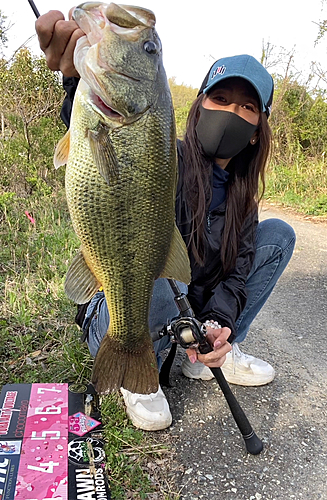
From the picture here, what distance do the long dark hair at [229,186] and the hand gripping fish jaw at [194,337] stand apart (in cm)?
39

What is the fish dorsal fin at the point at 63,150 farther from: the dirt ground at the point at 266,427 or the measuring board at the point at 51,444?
the dirt ground at the point at 266,427

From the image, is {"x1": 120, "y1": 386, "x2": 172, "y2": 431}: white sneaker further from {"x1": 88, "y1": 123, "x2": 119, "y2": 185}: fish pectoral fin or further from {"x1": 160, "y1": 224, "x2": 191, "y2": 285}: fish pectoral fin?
{"x1": 88, "y1": 123, "x2": 119, "y2": 185}: fish pectoral fin

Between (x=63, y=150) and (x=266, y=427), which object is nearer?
(x=63, y=150)

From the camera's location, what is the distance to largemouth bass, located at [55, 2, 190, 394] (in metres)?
1.32

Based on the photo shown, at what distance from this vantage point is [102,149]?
132 cm

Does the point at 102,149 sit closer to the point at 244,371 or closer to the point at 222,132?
the point at 222,132

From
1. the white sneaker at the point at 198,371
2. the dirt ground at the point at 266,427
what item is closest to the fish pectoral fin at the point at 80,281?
the dirt ground at the point at 266,427

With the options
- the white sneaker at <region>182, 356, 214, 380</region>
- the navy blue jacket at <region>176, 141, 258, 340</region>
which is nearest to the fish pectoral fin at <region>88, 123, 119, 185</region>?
the navy blue jacket at <region>176, 141, 258, 340</region>

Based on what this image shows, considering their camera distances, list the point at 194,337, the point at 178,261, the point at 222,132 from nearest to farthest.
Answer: the point at 178,261, the point at 194,337, the point at 222,132

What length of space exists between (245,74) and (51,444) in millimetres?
1951

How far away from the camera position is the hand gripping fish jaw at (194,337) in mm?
1958

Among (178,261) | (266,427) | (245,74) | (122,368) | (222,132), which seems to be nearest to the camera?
(178,261)

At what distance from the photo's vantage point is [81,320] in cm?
234

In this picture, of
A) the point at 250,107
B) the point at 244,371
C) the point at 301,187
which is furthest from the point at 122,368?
the point at 301,187
